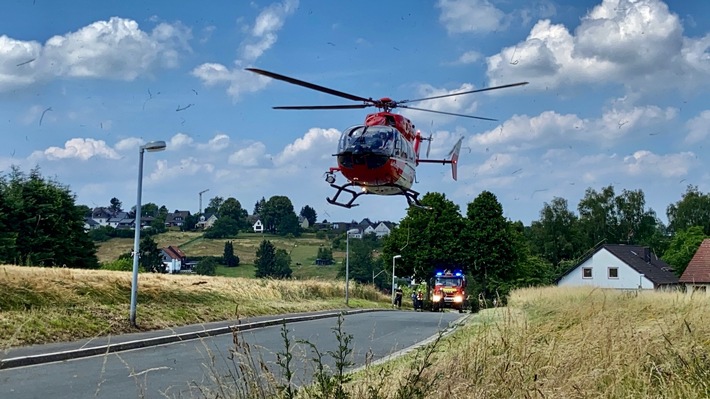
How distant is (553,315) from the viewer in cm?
1216

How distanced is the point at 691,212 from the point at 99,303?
263 feet

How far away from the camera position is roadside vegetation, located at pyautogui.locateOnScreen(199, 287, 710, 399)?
4816mm

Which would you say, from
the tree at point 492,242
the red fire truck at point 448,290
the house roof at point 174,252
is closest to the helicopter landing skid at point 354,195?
the red fire truck at point 448,290

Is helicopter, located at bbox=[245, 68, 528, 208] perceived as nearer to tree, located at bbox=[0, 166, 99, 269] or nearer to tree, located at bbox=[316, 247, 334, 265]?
tree, located at bbox=[0, 166, 99, 269]

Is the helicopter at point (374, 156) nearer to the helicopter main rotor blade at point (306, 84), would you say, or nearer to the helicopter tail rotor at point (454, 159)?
the helicopter main rotor blade at point (306, 84)

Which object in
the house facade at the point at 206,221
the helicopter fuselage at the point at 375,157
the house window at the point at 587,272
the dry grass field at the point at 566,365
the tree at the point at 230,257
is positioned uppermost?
the house facade at the point at 206,221

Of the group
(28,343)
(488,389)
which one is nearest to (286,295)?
(28,343)

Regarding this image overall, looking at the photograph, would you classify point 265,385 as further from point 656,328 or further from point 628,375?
point 656,328

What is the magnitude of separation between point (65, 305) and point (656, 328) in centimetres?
1474

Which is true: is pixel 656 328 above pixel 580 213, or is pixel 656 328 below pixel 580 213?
below

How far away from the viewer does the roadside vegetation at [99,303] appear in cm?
1578

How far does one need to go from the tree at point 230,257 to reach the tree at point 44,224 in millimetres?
11905

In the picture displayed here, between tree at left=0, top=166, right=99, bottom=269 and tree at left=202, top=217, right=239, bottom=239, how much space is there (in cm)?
1748

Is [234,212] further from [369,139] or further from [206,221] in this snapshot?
[369,139]
